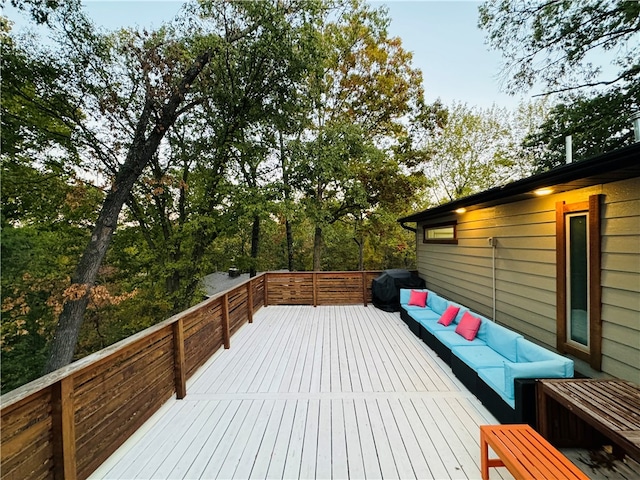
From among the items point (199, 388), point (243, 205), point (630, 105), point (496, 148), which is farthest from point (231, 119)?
point (496, 148)

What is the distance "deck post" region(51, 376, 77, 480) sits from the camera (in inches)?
63.4

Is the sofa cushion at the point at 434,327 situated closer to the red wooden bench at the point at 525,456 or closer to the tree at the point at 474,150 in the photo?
the red wooden bench at the point at 525,456

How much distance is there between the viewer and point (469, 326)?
11.9ft

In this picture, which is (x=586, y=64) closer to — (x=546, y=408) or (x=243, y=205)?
(x=546, y=408)

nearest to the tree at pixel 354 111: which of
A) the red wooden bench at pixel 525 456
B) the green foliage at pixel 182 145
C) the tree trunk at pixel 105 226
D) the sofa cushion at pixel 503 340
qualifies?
the green foliage at pixel 182 145

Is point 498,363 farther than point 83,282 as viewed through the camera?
No

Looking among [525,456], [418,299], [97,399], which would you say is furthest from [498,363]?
[97,399]

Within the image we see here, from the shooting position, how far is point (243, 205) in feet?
26.5

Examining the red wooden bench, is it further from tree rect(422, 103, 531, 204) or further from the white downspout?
tree rect(422, 103, 531, 204)

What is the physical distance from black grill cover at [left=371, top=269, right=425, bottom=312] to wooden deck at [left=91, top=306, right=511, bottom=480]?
93.6 inches

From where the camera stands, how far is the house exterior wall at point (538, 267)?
2156 mm

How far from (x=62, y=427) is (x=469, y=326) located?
13.0 feet

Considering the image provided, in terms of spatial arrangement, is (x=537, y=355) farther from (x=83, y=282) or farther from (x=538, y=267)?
(x=83, y=282)

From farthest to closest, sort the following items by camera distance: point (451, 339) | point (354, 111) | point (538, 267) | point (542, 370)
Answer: point (354, 111) → point (451, 339) → point (538, 267) → point (542, 370)
